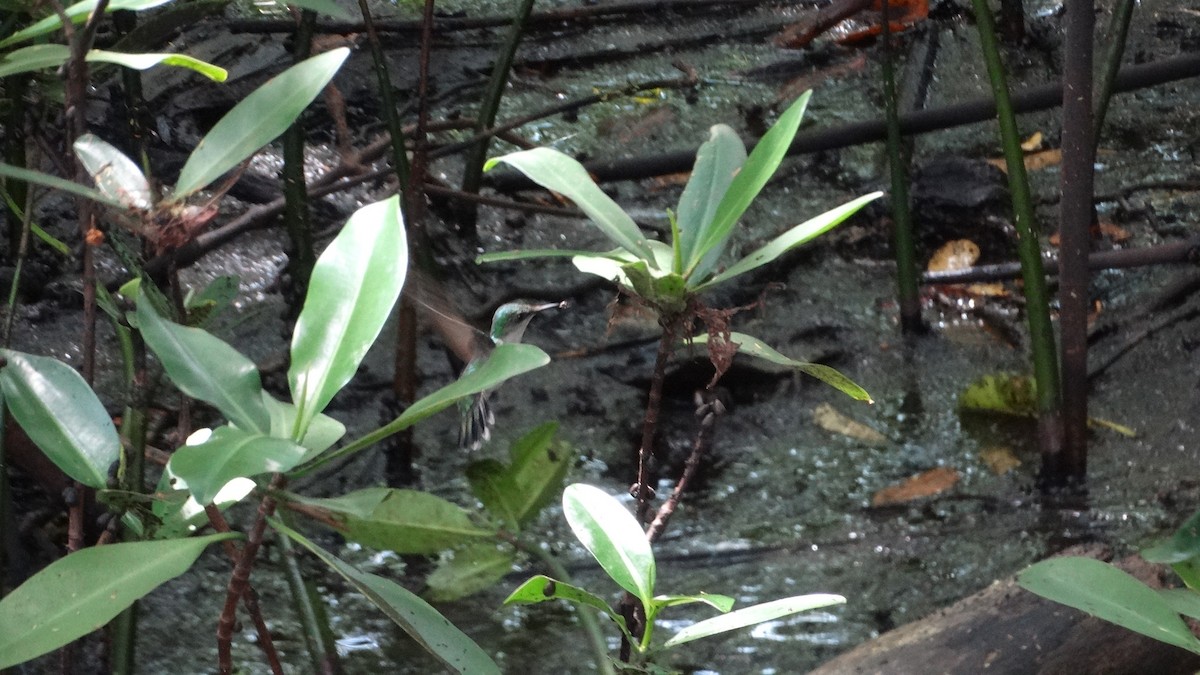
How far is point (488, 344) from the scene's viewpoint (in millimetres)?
1260

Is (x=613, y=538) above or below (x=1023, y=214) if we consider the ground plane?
below

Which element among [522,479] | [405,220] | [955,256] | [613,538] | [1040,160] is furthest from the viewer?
[1040,160]

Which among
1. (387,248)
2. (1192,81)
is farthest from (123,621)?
(1192,81)

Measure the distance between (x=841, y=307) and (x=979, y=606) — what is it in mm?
1083

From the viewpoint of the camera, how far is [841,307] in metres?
2.09

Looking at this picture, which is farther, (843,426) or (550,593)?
(843,426)

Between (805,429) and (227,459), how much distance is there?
1336mm

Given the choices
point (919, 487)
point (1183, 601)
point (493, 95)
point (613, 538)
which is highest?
point (493, 95)

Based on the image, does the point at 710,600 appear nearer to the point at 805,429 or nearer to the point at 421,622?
Result: the point at 421,622

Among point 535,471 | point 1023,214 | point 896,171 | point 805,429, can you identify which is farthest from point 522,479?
point 896,171

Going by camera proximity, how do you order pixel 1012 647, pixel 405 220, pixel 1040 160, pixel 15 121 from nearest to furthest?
pixel 1012 647
pixel 15 121
pixel 405 220
pixel 1040 160

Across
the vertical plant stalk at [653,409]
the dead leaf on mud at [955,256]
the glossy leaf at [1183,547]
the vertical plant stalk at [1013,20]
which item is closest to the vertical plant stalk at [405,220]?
the vertical plant stalk at [653,409]

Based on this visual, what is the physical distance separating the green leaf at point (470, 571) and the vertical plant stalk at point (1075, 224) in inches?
34.8

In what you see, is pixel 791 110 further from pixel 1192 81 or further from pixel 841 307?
pixel 1192 81
